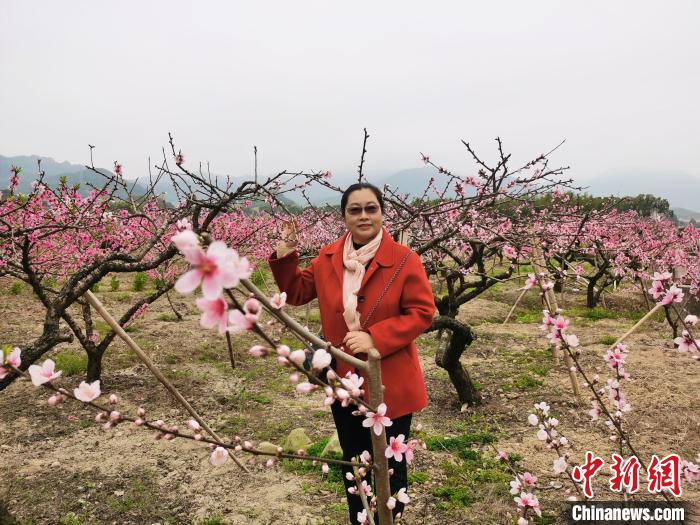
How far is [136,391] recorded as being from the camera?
589 cm

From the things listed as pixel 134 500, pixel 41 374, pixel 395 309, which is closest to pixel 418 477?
pixel 395 309

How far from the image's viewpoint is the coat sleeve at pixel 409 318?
207 centimetres

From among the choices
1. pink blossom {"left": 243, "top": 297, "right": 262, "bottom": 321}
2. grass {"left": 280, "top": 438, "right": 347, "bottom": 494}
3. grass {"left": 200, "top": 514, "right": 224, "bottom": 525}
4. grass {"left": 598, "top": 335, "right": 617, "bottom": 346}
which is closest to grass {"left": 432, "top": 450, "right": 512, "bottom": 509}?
grass {"left": 280, "top": 438, "right": 347, "bottom": 494}

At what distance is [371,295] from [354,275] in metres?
0.15

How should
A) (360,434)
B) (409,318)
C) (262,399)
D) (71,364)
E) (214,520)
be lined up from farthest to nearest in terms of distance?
(71,364) < (262,399) < (214,520) < (360,434) < (409,318)

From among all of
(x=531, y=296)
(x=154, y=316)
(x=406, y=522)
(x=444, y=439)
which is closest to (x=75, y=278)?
(x=406, y=522)

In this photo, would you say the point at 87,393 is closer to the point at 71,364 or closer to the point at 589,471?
the point at 589,471

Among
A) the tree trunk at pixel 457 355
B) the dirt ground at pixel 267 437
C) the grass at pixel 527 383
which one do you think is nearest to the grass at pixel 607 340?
the dirt ground at pixel 267 437

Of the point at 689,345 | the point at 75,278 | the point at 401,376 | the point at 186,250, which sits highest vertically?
the point at 186,250

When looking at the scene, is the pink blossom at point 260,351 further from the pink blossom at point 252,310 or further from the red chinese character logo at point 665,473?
the red chinese character logo at point 665,473

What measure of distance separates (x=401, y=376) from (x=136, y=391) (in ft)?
16.1

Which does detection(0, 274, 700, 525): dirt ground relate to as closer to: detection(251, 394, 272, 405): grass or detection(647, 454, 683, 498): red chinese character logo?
detection(251, 394, 272, 405): grass

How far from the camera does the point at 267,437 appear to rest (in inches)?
190

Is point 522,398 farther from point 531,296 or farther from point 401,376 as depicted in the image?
point 531,296
